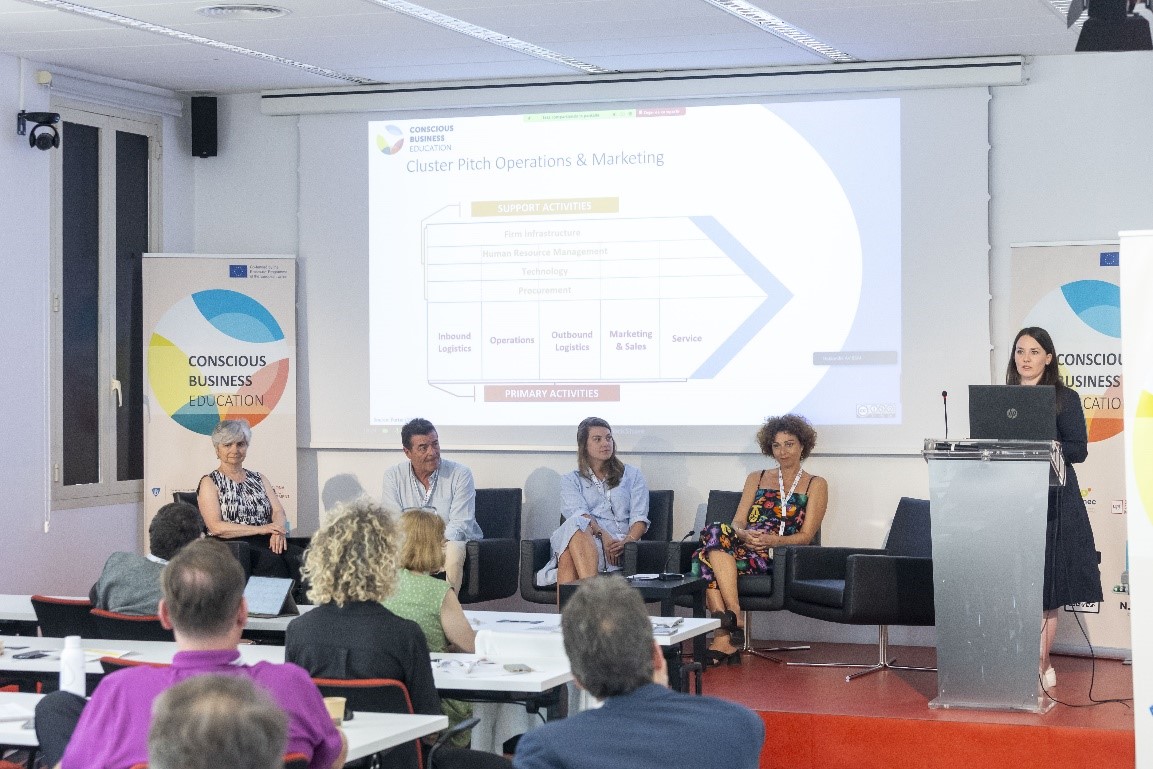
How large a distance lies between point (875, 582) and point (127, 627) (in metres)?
3.46

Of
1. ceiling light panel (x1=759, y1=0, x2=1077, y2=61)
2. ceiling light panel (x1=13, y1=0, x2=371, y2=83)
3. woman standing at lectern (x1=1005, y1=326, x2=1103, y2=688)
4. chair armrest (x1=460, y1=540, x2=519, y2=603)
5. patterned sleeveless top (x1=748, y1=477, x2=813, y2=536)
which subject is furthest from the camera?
chair armrest (x1=460, y1=540, x2=519, y2=603)

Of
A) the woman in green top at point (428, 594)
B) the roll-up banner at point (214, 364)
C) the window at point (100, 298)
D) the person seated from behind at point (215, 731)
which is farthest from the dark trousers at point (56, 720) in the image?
the roll-up banner at point (214, 364)

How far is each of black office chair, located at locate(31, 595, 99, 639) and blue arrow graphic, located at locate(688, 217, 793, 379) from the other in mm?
3977

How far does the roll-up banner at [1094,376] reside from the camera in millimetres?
7453

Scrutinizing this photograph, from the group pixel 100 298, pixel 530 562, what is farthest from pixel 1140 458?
pixel 100 298

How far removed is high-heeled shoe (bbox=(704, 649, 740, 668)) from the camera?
720cm

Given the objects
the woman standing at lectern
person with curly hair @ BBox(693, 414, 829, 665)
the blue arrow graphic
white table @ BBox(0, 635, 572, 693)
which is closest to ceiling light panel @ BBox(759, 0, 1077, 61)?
the blue arrow graphic

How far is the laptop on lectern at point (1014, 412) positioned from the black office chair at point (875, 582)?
1.10 m

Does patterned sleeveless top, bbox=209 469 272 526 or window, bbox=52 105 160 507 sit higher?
window, bbox=52 105 160 507

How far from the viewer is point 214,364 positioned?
8.70 m

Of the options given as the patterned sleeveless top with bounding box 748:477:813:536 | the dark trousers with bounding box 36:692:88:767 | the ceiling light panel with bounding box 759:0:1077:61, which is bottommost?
the dark trousers with bounding box 36:692:88:767

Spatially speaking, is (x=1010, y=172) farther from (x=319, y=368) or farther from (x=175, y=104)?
(x=175, y=104)

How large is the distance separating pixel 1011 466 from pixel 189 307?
5023 millimetres

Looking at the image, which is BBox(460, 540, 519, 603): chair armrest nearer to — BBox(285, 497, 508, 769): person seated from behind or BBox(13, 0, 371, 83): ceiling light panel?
BBox(13, 0, 371, 83): ceiling light panel
